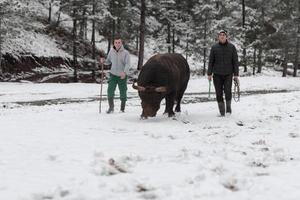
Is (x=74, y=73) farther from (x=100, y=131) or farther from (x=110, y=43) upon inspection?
(x=100, y=131)

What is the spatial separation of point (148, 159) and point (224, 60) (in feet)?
21.0

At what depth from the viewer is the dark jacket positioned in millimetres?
12594

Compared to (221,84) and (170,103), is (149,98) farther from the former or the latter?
(221,84)

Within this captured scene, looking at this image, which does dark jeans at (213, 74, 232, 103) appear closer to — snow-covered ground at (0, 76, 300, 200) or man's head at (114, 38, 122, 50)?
snow-covered ground at (0, 76, 300, 200)

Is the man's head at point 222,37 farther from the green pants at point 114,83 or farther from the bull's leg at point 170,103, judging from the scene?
the green pants at point 114,83

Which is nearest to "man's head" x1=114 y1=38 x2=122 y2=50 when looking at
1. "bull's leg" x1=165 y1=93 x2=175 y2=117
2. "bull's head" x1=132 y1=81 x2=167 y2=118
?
"bull's head" x1=132 y1=81 x2=167 y2=118

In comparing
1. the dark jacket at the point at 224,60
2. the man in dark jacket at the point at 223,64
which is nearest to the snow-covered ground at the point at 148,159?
the man in dark jacket at the point at 223,64

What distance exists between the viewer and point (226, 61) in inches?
495

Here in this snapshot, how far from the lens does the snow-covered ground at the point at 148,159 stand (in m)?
Answer: 5.27

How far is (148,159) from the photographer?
6.87m

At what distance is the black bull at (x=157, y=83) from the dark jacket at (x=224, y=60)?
1.08 metres

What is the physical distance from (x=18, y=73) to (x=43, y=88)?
739cm

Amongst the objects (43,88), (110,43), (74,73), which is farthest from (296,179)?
(110,43)

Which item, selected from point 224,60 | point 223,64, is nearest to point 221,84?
point 223,64
